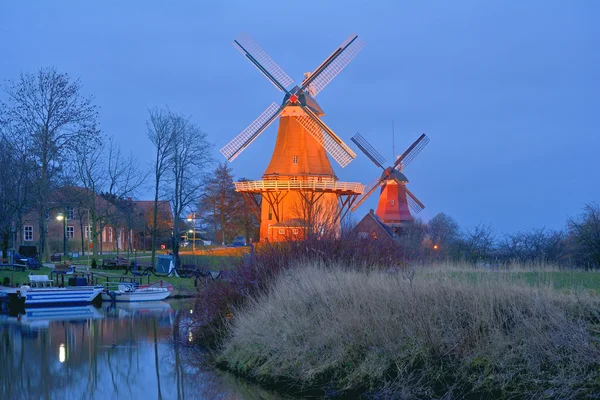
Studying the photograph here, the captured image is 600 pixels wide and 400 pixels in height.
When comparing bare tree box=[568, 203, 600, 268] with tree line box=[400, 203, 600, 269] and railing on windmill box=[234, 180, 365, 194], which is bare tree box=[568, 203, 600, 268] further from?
railing on windmill box=[234, 180, 365, 194]

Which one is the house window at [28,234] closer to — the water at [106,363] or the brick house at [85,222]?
the brick house at [85,222]

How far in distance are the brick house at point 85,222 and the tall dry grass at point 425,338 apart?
3218 centimetres

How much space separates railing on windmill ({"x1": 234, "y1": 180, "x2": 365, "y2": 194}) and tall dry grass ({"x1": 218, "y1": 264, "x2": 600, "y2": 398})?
90.2 feet

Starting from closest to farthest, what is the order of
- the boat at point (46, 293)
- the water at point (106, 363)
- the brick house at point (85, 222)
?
the water at point (106, 363) → the boat at point (46, 293) → the brick house at point (85, 222)

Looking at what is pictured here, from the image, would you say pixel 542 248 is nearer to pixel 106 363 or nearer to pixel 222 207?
pixel 106 363

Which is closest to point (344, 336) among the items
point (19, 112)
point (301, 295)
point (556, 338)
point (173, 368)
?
point (301, 295)

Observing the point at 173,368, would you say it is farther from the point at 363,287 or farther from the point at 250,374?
the point at 363,287

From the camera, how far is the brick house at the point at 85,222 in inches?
1826

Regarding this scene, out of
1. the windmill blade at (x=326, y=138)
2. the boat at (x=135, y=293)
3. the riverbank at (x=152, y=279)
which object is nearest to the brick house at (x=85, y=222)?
the riverbank at (x=152, y=279)

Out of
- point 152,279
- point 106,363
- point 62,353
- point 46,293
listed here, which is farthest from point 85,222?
point 106,363

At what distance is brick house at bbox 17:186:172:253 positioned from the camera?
46375 millimetres

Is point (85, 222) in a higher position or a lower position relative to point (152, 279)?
higher

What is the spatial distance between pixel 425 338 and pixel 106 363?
9.11m

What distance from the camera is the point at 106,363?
704 inches
